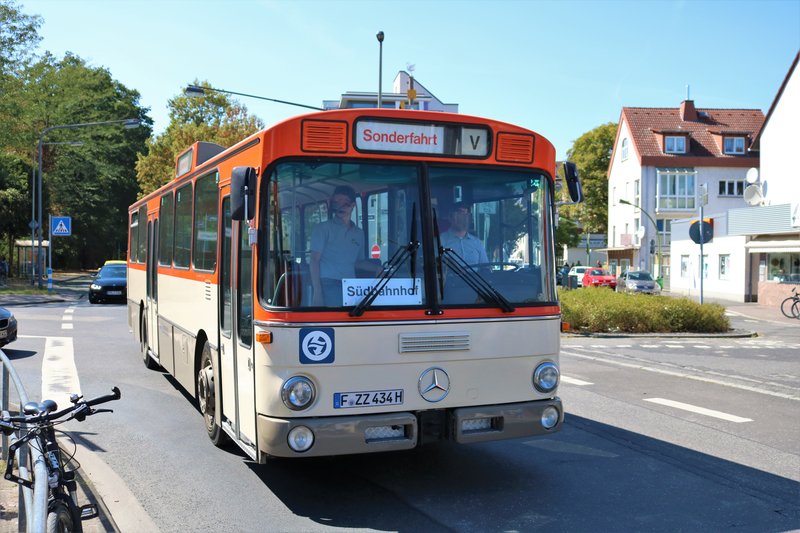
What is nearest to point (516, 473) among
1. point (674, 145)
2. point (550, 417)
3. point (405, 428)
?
point (550, 417)

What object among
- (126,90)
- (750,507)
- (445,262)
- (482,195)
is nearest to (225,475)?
(445,262)

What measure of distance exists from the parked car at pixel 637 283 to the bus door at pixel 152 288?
3027 centimetres

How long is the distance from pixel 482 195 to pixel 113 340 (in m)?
12.8

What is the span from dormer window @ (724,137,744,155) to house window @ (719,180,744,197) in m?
2.22

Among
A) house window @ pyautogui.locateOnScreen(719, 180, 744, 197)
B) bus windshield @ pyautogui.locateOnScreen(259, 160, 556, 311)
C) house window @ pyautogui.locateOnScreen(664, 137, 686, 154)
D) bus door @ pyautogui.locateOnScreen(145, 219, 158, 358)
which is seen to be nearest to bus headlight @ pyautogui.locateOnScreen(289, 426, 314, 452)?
bus windshield @ pyautogui.locateOnScreen(259, 160, 556, 311)

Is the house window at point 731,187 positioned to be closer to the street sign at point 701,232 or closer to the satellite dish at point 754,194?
the satellite dish at point 754,194

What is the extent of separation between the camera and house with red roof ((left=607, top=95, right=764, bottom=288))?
58.5 meters

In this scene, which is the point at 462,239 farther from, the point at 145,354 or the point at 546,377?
the point at 145,354

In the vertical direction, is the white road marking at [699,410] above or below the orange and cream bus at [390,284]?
below

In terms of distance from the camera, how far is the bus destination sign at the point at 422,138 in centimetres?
592

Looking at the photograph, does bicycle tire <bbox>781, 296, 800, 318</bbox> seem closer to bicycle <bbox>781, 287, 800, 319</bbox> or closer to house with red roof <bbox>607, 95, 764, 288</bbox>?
bicycle <bbox>781, 287, 800, 319</bbox>

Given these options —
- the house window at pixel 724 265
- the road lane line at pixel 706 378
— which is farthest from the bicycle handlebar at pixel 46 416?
the house window at pixel 724 265

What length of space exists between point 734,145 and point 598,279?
800 inches

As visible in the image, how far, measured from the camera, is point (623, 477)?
6.64 metres
